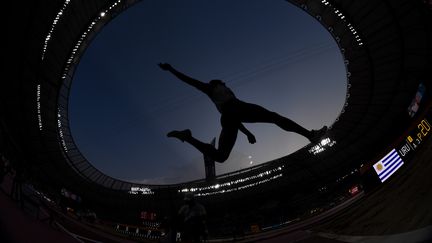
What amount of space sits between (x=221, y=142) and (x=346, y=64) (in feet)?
88.3

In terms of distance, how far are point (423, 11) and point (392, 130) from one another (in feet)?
45.3

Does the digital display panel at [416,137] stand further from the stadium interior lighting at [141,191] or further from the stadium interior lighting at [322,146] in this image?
the stadium interior lighting at [141,191]

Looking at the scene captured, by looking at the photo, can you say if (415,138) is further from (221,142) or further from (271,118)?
(221,142)

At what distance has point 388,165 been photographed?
14320 millimetres

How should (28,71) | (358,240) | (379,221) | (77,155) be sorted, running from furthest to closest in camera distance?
(77,155), (28,71), (379,221), (358,240)

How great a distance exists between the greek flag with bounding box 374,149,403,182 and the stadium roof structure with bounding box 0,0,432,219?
1351 cm

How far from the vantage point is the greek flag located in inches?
558

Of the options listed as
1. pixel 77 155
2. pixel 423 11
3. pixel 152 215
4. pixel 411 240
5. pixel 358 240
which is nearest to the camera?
pixel 411 240

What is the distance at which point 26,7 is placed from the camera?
1955cm

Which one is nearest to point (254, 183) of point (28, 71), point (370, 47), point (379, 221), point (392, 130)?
point (392, 130)

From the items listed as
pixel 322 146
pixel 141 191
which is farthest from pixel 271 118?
pixel 141 191

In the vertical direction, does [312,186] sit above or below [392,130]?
below

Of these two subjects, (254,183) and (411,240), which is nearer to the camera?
(411,240)

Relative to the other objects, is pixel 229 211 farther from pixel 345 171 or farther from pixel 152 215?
pixel 345 171
